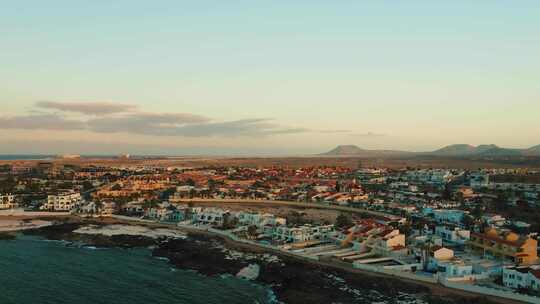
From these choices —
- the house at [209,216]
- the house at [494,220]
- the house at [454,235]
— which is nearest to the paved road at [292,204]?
the house at [494,220]

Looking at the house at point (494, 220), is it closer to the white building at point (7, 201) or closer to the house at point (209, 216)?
the house at point (209, 216)

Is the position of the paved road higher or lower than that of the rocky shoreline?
higher

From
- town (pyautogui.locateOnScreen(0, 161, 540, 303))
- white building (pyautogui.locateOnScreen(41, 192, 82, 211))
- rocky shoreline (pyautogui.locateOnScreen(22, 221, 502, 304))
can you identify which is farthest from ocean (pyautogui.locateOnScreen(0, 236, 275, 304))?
white building (pyautogui.locateOnScreen(41, 192, 82, 211))

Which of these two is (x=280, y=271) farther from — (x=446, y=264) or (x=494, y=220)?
(x=494, y=220)

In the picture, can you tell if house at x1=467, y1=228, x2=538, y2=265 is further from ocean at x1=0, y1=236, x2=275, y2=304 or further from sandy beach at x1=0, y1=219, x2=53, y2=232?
sandy beach at x1=0, y1=219, x2=53, y2=232

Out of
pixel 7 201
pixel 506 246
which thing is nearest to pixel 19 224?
pixel 7 201
